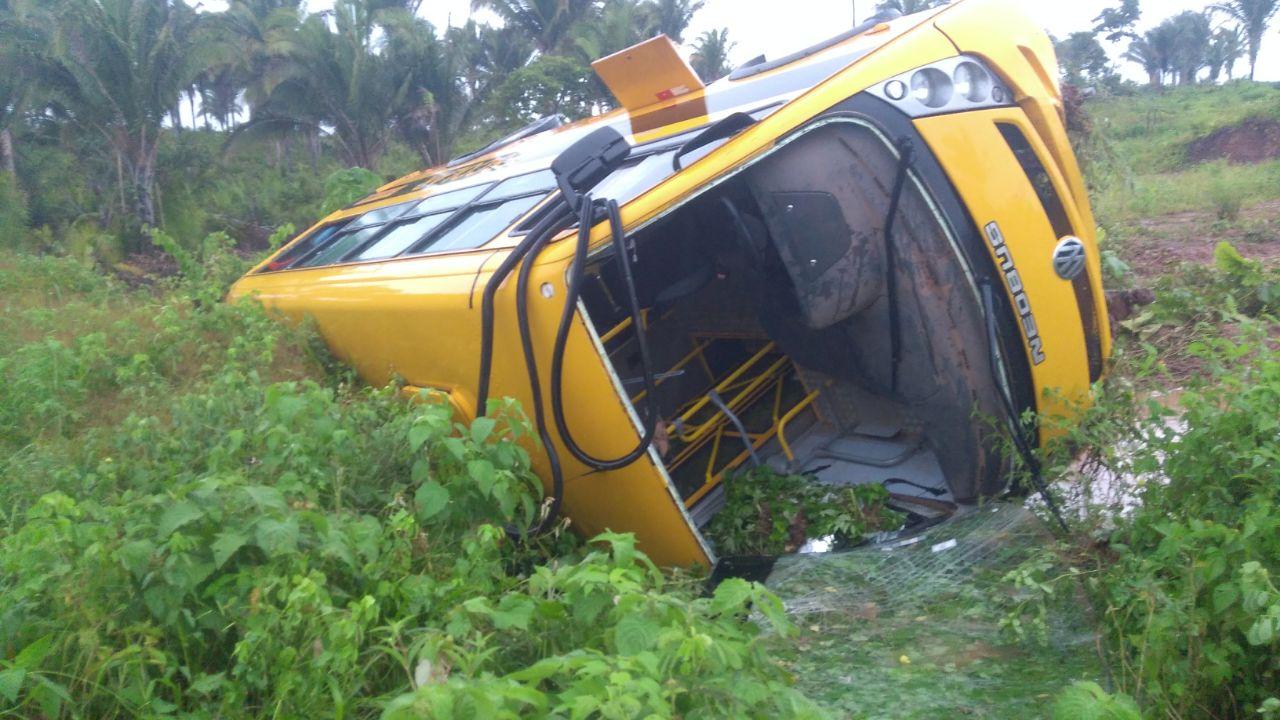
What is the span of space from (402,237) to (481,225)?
35.2 inches

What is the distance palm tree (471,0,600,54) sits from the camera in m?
30.6

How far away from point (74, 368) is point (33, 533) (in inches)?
93.5

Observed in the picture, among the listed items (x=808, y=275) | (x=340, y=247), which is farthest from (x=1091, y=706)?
(x=340, y=247)

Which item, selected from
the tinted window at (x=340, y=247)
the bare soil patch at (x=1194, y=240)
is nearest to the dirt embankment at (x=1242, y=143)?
the bare soil patch at (x=1194, y=240)

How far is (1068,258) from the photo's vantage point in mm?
4203

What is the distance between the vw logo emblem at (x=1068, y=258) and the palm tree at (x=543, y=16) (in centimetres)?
2778

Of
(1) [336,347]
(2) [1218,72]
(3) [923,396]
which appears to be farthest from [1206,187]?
(2) [1218,72]

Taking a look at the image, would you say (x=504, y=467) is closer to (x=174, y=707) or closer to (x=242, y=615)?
(x=242, y=615)

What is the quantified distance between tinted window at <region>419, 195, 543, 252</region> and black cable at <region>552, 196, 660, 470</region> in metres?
0.84

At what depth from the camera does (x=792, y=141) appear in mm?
3914

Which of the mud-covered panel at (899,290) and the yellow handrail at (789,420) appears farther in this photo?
the yellow handrail at (789,420)

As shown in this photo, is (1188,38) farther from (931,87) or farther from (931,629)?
(931,629)

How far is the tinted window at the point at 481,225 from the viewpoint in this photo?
445 centimetres

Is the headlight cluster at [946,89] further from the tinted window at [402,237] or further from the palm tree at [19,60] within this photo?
the palm tree at [19,60]
